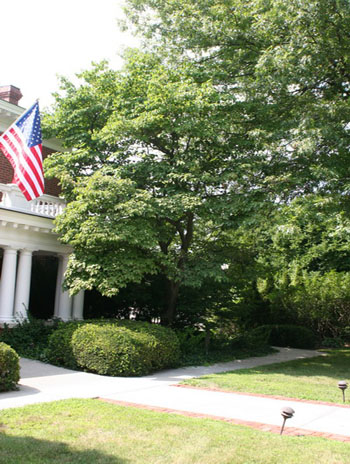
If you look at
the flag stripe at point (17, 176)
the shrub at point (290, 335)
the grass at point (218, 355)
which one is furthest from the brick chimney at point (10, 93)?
the shrub at point (290, 335)

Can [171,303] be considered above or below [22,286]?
below

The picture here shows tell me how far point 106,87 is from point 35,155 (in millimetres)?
4889

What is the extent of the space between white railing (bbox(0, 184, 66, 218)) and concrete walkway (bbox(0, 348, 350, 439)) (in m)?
5.14

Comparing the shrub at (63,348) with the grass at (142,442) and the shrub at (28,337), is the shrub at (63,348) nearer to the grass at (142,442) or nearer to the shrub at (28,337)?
the shrub at (28,337)

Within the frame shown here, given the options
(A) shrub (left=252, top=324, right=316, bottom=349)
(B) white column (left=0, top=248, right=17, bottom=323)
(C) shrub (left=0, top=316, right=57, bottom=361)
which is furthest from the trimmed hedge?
(A) shrub (left=252, top=324, right=316, bottom=349)

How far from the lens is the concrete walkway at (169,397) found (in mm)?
7738

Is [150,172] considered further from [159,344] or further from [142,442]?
[142,442]

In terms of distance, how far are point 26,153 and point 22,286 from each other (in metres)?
4.86

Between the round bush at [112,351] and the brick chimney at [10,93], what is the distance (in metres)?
11.6

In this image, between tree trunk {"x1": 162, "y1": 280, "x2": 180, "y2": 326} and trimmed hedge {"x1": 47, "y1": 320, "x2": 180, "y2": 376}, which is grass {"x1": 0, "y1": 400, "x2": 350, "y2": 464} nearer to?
trimmed hedge {"x1": 47, "y1": 320, "x2": 180, "y2": 376}

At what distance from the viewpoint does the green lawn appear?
10.3 m

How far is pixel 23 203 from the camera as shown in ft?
52.0

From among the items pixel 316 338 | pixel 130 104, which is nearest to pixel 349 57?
pixel 130 104

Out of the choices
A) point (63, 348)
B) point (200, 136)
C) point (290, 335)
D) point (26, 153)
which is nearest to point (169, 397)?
point (63, 348)
